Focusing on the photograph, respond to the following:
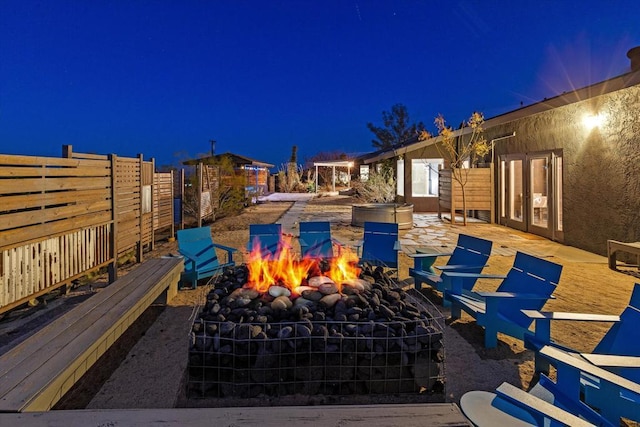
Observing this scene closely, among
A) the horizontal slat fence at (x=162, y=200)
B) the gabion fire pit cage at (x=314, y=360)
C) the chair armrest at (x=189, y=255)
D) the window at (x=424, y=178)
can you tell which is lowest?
the gabion fire pit cage at (x=314, y=360)

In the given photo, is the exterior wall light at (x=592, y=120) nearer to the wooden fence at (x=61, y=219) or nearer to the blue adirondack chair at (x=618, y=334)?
the blue adirondack chair at (x=618, y=334)

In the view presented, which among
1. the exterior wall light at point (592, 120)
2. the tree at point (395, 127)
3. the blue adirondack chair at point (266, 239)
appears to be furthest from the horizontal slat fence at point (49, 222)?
→ the tree at point (395, 127)

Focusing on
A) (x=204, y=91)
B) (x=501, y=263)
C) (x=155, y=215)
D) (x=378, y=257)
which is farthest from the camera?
(x=204, y=91)

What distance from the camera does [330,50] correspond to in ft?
138

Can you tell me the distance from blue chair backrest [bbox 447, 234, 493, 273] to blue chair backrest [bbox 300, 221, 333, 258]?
186 cm

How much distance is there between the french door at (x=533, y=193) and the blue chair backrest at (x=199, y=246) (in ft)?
24.2

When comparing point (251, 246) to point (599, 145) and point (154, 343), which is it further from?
point (599, 145)

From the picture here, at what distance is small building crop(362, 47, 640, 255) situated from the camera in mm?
6469

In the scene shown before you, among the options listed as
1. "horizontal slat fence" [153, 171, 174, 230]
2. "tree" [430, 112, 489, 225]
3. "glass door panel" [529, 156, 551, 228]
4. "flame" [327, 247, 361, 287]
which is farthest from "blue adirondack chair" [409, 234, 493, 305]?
"tree" [430, 112, 489, 225]

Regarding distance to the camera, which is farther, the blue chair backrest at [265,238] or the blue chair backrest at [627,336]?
the blue chair backrest at [265,238]

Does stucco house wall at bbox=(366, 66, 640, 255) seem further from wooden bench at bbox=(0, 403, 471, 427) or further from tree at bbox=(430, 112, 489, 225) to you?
wooden bench at bbox=(0, 403, 471, 427)

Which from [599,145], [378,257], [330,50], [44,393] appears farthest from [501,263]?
[330,50]

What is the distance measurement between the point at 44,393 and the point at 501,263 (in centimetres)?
645

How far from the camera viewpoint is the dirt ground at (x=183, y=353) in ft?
8.76
